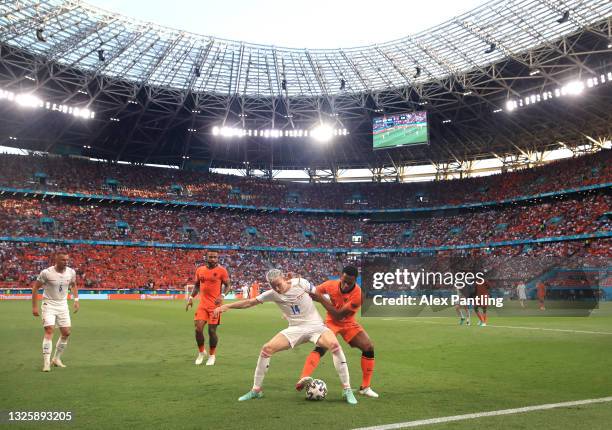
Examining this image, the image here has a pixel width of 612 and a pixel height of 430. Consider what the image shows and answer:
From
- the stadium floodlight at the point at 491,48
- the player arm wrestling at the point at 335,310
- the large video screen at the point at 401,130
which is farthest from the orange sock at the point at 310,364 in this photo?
the large video screen at the point at 401,130

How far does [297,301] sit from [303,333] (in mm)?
510

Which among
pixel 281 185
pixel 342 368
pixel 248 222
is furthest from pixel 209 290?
pixel 281 185

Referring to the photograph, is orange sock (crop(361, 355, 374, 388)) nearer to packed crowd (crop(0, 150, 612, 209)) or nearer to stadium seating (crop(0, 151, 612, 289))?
stadium seating (crop(0, 151, 612, 289))

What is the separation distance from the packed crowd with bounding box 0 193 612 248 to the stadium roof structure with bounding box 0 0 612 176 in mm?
8913

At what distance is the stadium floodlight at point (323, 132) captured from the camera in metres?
61.7

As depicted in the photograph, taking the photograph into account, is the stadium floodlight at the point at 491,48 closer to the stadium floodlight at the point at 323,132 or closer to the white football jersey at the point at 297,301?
the stadium floodlight at the point at 323,132

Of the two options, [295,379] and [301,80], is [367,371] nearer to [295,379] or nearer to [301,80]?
[295,379]

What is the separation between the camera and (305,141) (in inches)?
2820

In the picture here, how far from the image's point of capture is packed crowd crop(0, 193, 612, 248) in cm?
5709

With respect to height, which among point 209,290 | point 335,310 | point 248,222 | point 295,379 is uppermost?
point 248,222

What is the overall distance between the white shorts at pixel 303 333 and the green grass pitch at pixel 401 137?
47.2m

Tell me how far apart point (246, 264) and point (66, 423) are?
59.8m

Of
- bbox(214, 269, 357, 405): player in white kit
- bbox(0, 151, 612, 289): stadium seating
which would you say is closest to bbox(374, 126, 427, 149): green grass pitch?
bbox(0, 151, 612, 289): stadium seating

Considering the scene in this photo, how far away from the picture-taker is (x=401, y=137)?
54719mm
